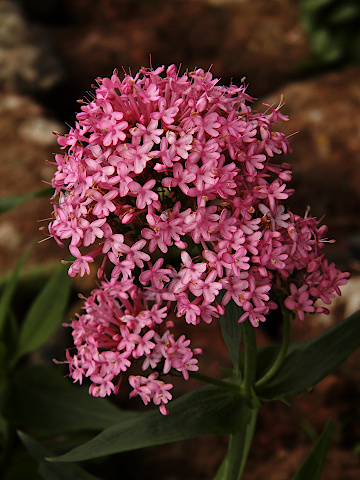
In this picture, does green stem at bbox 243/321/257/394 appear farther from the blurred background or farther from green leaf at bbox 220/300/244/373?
the blurred background

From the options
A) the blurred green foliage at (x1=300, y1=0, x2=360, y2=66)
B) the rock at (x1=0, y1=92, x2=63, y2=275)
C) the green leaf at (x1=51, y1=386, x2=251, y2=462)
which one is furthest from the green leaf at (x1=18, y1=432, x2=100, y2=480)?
the blurred green foliage at (x1=300, y1=0, x2=360, y2=66)

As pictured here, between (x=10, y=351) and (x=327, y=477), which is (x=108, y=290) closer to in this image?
(x=10, y=351)

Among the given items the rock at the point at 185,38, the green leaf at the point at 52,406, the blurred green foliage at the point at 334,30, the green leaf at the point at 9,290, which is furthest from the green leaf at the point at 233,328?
the blurred green foliage at the point at 334,30

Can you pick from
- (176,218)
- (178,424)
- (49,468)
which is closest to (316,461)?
(178,424)

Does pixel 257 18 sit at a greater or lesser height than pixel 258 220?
greater

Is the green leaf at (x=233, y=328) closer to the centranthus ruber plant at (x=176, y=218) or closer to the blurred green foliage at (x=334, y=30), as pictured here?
the centranthus ruber plant at (x=176, y=218)

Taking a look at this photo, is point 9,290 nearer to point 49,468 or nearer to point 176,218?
point 49,468

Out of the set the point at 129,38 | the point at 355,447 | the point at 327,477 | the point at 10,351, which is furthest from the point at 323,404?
the point at 129,38
